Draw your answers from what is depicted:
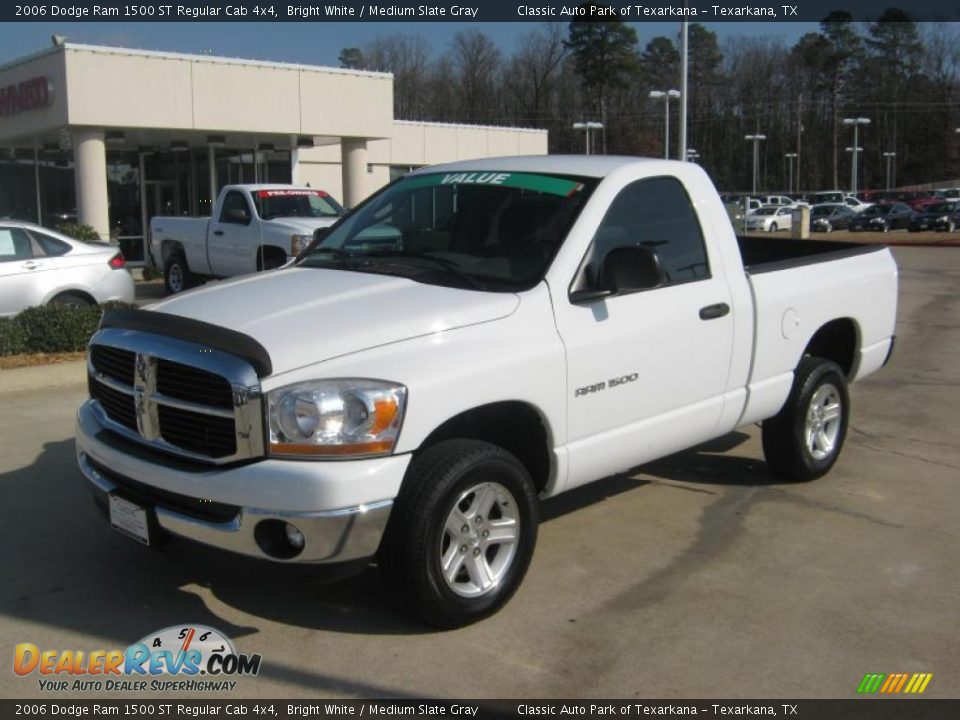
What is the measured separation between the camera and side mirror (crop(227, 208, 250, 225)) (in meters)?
14.5

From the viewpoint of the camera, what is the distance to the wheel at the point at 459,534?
3.94 metres

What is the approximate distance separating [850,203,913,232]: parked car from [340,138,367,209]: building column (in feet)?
102

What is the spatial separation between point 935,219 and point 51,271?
143 feet

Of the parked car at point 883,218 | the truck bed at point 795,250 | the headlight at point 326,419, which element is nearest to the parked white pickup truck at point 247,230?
the truck bed at point 795,250

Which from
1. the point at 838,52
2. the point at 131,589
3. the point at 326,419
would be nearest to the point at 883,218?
the point at 131,589

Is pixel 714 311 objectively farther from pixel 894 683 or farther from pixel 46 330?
pixel 46 330

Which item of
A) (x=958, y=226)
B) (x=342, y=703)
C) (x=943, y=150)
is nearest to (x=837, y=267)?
(x=342, y=703)

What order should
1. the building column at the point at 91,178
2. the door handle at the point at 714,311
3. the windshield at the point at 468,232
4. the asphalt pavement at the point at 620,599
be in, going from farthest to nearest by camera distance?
1. the building column at the point at 91,178
2. the door handle at the point at 714,311
3. the windshield at the point at 468,232
4. the asphalt pavement at the point at 620,599

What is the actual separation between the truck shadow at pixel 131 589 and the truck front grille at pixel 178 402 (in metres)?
0.49

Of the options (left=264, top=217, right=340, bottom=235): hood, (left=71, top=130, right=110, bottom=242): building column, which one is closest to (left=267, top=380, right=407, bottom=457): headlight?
(left=264, top=217, right=340, bottom=235): hood

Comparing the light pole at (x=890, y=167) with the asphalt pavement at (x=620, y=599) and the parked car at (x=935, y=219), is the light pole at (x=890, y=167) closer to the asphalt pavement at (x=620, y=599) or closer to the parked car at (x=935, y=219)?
the parked car at (x=935, y=219)

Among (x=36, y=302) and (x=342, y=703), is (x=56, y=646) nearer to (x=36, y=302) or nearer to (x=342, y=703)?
(x=342, y=703)

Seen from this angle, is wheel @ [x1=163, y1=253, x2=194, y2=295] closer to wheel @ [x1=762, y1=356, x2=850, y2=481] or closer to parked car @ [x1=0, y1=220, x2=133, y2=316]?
parked car @ [x1=0, y1=220, x2=133, y2=316]

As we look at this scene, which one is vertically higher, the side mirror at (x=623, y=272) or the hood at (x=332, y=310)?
the side mirror at (x=623, y=272)
